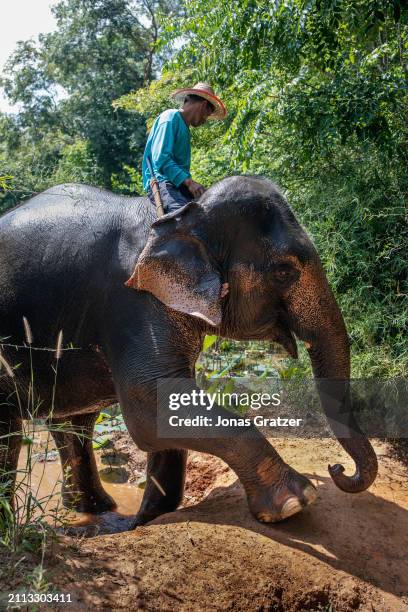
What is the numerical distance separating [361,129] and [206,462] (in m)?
2.95

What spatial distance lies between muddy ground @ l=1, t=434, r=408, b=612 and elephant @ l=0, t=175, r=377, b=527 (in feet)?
0.76

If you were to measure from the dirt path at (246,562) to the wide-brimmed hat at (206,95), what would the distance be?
2483 millimetres

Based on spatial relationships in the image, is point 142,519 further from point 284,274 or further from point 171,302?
point 284,274

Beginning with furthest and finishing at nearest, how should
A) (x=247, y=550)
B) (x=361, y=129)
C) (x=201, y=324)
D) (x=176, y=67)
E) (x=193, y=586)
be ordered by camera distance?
1. (x=176, y=67)
2. (x=361, y=129)
3. (x=201, y=324)
4. (x=247, y=550)
5. (x=193, y=586)

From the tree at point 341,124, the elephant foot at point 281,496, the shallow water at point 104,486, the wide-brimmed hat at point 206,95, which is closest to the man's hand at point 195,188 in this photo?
the wide-brimmed hat at point 206,95

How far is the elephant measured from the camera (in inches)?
138

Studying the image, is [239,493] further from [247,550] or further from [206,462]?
[206,462]

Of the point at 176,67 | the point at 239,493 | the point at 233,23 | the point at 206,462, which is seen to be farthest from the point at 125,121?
the point at 239,493

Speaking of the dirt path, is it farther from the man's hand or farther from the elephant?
the man's hand

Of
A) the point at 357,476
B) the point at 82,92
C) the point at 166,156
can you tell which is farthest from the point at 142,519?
the point at 82,92

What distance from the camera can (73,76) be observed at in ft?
67.9

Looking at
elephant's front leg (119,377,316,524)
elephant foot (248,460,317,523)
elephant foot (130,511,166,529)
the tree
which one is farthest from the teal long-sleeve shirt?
elephant foot (130,511,166,529)

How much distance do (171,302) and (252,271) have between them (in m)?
0.49

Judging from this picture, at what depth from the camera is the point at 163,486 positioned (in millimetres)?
4344
